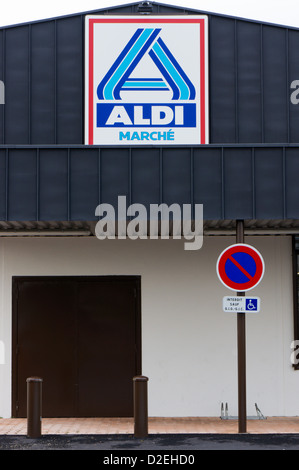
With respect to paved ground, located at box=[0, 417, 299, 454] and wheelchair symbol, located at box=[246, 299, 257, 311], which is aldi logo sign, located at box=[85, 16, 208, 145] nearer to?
wheelchair symbol, located at box=[246, 299, 257, 311]

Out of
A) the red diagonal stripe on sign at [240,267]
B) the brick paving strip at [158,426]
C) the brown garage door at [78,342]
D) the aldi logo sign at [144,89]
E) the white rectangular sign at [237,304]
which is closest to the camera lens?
the red diagonal stripe on sign at [240,267]

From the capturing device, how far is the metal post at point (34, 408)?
10398 millimetres

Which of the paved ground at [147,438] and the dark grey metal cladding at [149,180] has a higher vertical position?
the dark grey metal cladding at [149,180]

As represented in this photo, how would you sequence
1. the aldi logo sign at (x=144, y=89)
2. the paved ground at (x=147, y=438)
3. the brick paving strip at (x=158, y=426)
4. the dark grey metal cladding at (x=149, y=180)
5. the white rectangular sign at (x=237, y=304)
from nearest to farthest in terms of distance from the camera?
the paved ground at (x=147, y=438) < the white rectangular sign at (x=237, y=304) < the dark grey metal cladding at (x=149, y=180) < the brick paving strip at (x=158, y=426) < the aldi logo sign at (x=144, y=89)

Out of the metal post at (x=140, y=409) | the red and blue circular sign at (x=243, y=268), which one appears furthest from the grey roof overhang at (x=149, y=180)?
the metal post at (x=140, y=409)

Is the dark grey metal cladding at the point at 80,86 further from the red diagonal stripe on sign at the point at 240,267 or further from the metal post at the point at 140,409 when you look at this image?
the metal post at the point at 140,409

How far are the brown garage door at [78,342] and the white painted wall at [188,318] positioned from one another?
0.19 m

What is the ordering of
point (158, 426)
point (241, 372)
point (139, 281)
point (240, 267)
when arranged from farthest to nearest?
point (139, 281), point (158, 426), point (241, 372), point (240, 267)

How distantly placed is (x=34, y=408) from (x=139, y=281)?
3333mm

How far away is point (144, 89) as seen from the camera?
12766 mm

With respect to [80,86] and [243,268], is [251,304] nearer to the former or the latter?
[243,268]

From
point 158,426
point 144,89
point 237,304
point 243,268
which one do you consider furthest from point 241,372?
point 144,89

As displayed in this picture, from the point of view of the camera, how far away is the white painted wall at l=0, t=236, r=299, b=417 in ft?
41.1

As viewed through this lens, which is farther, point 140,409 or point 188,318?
point 188,318
